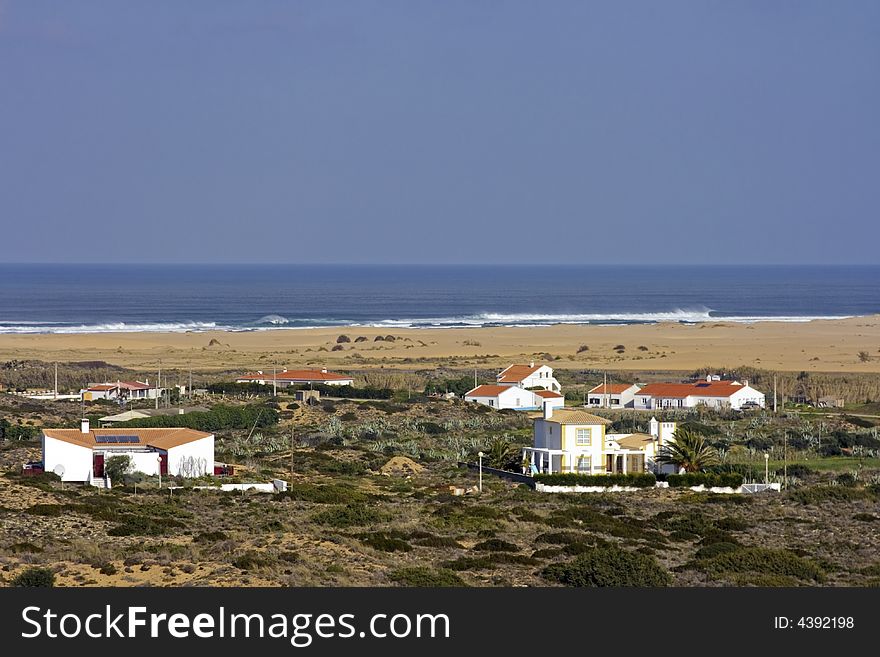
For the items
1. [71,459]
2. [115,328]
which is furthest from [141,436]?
[115,328]

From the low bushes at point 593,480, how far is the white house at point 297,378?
3088 centimetres

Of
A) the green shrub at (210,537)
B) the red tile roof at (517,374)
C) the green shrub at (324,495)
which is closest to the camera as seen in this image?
the green shrub at (210,537)

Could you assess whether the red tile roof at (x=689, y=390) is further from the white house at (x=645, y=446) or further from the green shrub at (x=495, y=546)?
the green shrub at (x=495, y=546)

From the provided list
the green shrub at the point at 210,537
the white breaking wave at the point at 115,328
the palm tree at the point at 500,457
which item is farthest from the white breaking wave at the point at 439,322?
the green shrub at the point at 210,537

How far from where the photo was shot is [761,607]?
18.5m

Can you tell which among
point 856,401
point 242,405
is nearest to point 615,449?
point 242,405

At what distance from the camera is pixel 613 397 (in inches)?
2598

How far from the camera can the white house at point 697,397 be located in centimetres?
6531

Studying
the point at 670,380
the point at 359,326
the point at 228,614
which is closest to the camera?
the point at 228,614

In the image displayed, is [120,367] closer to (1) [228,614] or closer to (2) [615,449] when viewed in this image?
(2) [615,449]

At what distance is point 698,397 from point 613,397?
4.11 m

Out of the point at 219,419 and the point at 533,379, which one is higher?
the point at 533,379

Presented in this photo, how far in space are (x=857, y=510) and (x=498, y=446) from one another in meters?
12.1

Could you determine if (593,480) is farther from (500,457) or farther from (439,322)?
(439,322)
